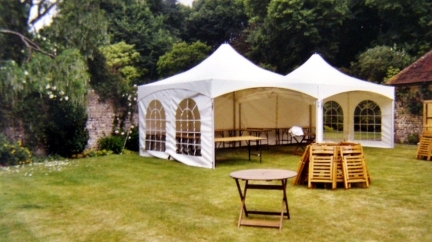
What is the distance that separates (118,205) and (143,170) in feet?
11.1

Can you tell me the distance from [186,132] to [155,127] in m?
1.79

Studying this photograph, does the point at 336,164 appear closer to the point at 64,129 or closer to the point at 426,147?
the point at 426,147

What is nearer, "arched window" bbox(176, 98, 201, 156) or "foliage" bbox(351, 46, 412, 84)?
"arched window" bbox(176, 98, 201, 156)

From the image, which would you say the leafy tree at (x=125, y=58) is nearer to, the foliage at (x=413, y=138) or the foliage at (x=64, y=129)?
the foliage at (x=64, y=129)

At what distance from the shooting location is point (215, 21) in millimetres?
32250

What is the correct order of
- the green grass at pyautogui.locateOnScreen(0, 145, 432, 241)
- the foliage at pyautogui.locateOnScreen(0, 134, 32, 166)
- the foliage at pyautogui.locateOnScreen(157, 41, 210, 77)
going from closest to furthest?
the green grass at pyautogui.locateOnScreen(0, 145, 432, 241) → the foliage at pyautogui.locateOnScreen(0, 134, 32, 166) → the foliage at pyautogui.locateOnScreen(157, 41, 210, 77)

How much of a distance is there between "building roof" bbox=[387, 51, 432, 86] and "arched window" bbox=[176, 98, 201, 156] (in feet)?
28.0

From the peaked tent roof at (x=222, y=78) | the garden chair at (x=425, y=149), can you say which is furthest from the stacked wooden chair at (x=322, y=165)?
the garden chair at (x=425, y=149)

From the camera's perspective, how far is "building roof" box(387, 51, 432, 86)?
1530 cm

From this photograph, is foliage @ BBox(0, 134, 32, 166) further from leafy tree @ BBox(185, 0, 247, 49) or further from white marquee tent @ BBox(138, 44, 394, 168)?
leafy tree @ BBox(185, 0, 247, 49)

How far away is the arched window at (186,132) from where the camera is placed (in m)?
10.7

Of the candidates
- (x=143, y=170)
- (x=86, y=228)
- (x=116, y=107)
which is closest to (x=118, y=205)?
(x=86, y=228)

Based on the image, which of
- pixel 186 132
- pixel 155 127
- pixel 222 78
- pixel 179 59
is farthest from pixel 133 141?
pixel 179 59

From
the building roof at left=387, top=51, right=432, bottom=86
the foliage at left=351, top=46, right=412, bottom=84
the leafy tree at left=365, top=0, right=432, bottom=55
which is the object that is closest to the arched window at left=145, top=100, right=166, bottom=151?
the building roof at left=387, top=51, right=432, bottom=86
